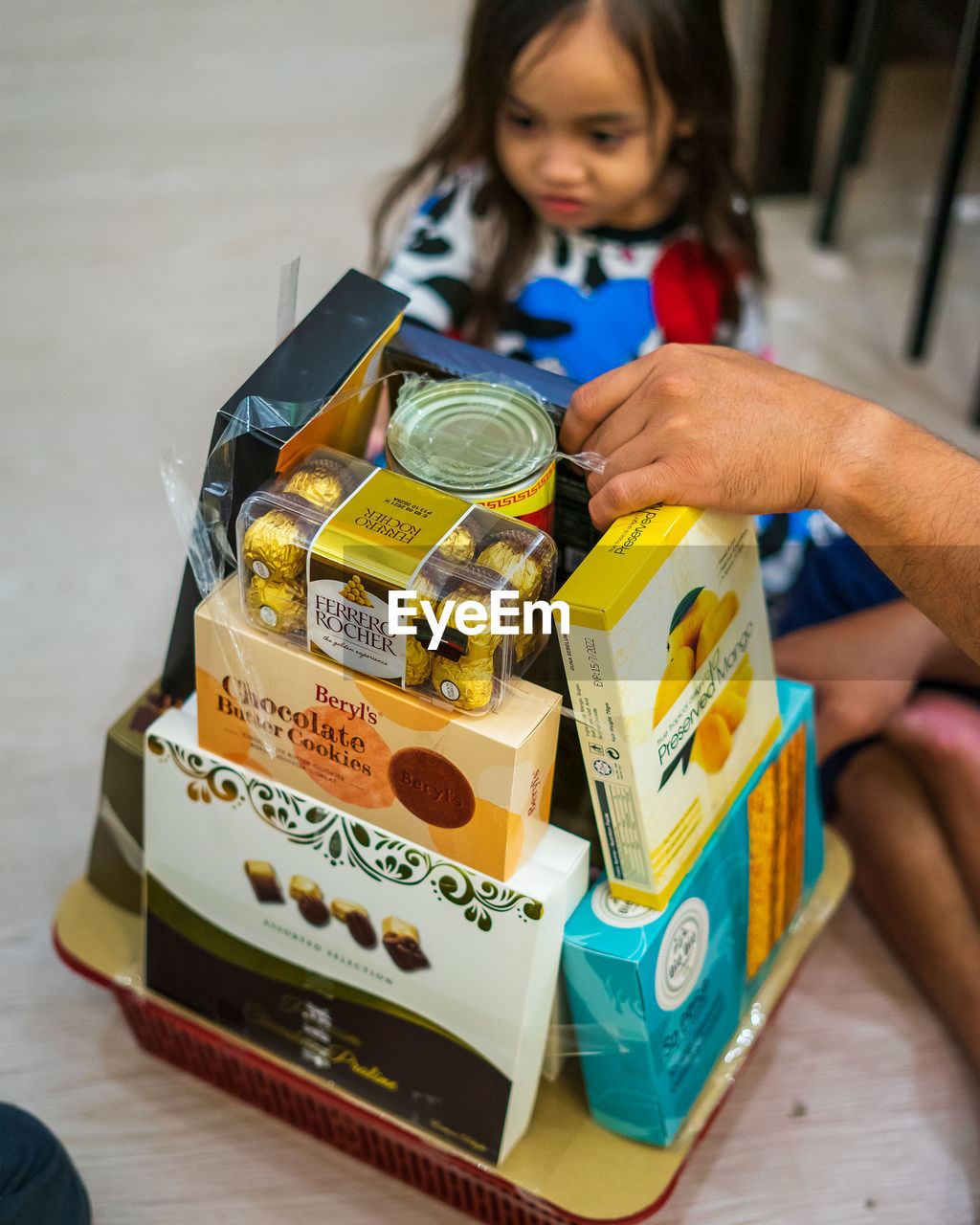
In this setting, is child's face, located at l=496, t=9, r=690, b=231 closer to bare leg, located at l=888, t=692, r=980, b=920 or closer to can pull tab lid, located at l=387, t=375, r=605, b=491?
can pull tab lid, located at l=387, t=375, r=605, b=491

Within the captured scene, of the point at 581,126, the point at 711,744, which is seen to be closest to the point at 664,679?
the point at 711,744

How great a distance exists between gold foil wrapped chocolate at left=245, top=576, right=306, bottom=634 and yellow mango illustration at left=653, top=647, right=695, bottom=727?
0.81ft

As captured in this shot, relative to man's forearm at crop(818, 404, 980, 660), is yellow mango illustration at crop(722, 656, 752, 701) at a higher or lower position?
lower

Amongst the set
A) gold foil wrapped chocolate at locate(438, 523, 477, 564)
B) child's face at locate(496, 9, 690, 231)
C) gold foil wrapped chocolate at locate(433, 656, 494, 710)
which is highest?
child's face at locate(496, 9, 690, 231)

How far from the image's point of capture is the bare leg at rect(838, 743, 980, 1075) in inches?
48.6

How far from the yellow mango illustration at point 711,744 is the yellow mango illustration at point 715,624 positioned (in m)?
0.05

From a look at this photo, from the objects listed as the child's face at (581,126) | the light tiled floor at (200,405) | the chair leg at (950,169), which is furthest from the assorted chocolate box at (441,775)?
the chair leg at (950,169)

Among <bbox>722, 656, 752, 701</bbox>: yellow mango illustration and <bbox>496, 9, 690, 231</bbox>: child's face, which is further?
<bbox>496, 9, 690, 231</bbox>: child's face

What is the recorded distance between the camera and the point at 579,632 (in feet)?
2.54

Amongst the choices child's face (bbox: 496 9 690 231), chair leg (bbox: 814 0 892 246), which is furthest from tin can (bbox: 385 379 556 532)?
chair leg (bbox: 814 0 892 246)

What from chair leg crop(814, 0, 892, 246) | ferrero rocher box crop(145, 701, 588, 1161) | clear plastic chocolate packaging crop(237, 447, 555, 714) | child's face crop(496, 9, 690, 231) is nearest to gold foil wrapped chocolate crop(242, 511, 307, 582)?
clear plastic chocolate packaging crop(237, 447, 555, 714)

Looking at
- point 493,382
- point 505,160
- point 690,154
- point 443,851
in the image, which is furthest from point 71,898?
point 690,154
